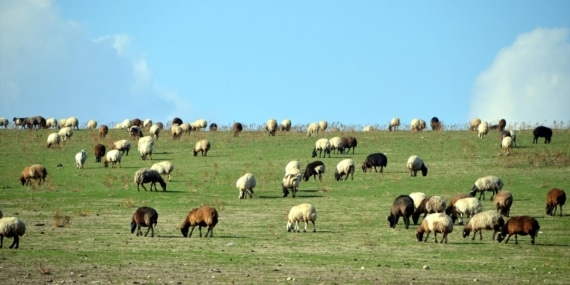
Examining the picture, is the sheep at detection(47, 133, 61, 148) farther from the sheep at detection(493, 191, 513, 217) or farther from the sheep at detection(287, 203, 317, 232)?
the sheep at detection(493, 191, 513, 217)

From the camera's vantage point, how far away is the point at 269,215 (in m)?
37.3

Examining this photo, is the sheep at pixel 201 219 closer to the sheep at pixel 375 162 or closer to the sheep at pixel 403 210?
the sheep at pixel 403 210

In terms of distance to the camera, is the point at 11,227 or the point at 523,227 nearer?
the point at 11,227

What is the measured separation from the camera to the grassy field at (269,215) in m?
23.5

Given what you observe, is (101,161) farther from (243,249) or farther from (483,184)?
(243,249)

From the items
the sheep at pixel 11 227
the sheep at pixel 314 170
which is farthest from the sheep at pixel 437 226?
the sheep at pixel 314 170

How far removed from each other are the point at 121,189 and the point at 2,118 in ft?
136

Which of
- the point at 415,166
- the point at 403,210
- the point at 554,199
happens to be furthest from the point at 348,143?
the point at 403,210

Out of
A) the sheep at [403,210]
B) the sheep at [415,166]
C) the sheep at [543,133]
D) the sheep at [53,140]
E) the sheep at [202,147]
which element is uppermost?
the sheep at [543,133]

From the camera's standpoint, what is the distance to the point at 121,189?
46156mm

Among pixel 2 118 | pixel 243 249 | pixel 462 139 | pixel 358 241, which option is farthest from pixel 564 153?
pixel 2 118

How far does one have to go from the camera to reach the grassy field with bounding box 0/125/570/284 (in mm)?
23453

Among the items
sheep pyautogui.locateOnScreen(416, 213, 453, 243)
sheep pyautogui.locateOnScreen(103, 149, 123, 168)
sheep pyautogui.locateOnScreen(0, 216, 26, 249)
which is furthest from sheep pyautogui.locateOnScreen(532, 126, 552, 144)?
sheep pyautogui.locateOnScreen(0, 216, 26, 249)

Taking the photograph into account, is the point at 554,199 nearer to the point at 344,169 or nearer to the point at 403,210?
the point at 403,210
